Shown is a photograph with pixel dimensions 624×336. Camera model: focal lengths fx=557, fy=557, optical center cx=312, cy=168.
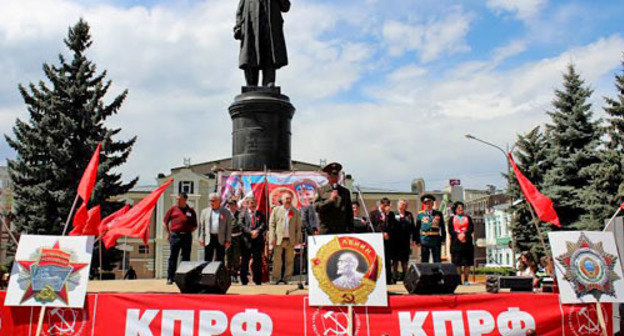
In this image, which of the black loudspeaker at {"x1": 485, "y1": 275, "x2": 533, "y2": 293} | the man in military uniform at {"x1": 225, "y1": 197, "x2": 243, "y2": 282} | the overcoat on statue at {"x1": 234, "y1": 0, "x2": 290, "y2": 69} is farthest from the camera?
the overcoat on statue at {"x1": 234, "y1": 0, "x2": 290, "y2": 69}

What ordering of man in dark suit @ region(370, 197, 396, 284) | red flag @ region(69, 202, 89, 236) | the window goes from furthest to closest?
the window → man in dark suit @ region(370, 197, 396, 284) → red flag @ region(69, 202, 89, 236)

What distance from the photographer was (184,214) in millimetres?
9516

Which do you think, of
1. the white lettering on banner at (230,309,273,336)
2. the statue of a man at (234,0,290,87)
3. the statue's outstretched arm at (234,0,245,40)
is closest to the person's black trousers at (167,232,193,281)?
the white lettering on banner at (230,309,273,336)

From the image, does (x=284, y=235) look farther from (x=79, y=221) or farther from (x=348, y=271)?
(x=348, y=271)

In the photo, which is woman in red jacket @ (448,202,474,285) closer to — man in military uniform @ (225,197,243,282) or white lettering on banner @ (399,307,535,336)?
white lettering on banner @ (399,307,535,336)

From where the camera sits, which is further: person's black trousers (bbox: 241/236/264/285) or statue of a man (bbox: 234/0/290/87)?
statue of a man (bbox: 234/0/290/87)

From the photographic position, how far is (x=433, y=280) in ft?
22.9

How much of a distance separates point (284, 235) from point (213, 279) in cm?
314

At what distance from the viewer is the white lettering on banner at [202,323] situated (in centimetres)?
660

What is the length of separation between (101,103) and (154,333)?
18.7 meters

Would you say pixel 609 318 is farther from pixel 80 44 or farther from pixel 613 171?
pixel 80 44

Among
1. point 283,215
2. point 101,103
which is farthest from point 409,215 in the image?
point 101,103

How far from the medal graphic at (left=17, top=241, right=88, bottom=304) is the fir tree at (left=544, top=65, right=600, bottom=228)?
69.3 feet

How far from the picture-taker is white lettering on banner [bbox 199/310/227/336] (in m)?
6.60
